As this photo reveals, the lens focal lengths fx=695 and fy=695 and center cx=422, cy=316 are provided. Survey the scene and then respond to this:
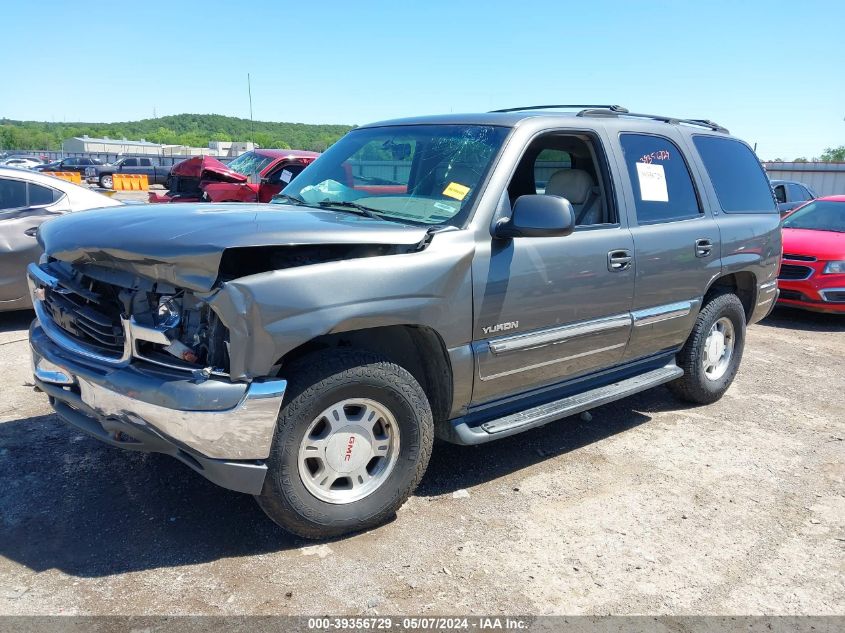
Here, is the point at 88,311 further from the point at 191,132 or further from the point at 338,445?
the point at 191,132

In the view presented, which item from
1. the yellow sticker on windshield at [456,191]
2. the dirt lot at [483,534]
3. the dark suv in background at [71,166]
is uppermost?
the yellow sticker on windshield at [456,191]

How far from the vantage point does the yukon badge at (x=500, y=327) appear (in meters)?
3.43

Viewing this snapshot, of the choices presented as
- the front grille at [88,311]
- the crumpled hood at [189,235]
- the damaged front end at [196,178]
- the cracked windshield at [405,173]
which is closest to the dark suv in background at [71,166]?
the damaged front end at [196,178]

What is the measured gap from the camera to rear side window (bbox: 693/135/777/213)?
16.4 feet

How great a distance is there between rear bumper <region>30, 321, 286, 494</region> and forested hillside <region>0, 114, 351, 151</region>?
9567cm

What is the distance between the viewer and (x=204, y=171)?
10.9 m

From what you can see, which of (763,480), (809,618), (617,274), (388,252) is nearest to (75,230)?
(388,252)

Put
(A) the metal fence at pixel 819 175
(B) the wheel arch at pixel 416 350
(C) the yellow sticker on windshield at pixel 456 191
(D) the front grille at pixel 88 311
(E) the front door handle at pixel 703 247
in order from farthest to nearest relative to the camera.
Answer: (A) the metal fence at pixel 819 175
(E) the front door handle at pixel 703 247
(C) the yellow sticker on windshield at pixel 456 191
(B) the wheel arch at pixel 416 350
(D) the front grille at pixel 88 311

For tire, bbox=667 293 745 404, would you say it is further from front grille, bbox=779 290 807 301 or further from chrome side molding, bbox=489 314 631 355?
front grille, bbox=779 290 807 301

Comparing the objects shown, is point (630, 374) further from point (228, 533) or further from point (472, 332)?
point (228, 533)

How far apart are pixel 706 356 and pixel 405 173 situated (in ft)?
9.01

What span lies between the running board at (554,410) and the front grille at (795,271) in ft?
15.0

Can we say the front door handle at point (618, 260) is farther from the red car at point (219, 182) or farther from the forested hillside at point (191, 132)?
the forested hillside at point (191, 132)

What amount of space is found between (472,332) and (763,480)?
2075 millimetres
